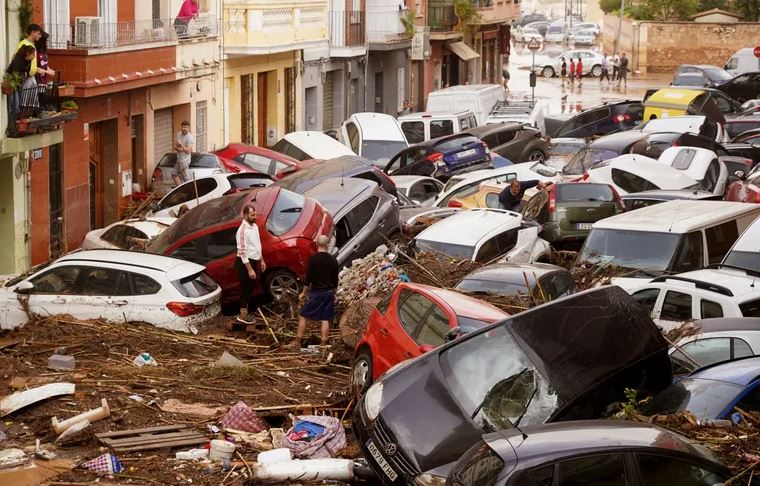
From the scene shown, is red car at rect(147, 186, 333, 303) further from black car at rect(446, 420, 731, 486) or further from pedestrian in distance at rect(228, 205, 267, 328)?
black car at rect(446, 420, 731, 486)

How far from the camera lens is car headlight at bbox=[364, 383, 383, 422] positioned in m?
11.4

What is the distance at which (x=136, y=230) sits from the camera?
22125 millimetres

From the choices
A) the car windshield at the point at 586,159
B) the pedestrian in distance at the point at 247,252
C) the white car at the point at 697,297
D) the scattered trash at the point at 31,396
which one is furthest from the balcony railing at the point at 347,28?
the scattered trash at the point at 31,396

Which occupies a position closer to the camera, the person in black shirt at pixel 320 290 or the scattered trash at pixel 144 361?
the scattered trash at pixel 144 361

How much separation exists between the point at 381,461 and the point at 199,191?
49.1 feet

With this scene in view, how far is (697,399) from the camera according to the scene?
1186 cm

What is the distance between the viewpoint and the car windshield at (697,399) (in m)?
11.6

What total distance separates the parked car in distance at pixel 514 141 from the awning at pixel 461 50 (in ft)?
78.1

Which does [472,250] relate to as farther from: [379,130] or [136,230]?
[379,130]

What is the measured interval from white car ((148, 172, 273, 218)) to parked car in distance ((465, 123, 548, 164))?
8945mm

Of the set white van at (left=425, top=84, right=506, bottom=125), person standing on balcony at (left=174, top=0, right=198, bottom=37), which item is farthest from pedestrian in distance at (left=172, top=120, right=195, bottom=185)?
white van at (left=425, top=84, right=506, bottom=125)

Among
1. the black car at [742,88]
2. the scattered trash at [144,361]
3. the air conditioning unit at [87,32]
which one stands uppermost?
the air conditioning unit at [87,32]

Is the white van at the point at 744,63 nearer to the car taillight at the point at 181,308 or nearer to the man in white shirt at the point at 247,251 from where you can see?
the man in white shirt at the point at 247,251

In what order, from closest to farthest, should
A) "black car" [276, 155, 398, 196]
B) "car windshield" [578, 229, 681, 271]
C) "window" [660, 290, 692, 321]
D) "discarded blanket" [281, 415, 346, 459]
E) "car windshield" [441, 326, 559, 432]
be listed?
"car windshield" [441, 326, 559, 432], "discarded blanket" [281, 415, 346, 459], "window" [660, 290, 692, 321], "car windshield" [578, 229, 681, 271], "black car" [276, 155, 398, 196]
